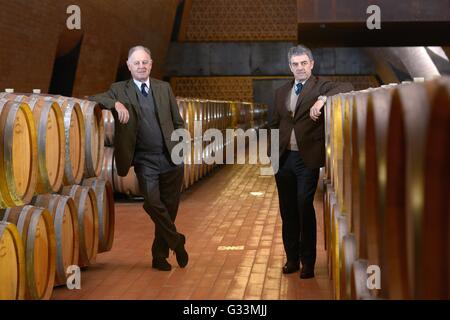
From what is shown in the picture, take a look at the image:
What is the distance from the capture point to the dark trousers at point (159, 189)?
4520 millimetres

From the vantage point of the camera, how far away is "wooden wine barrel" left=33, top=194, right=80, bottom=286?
3.95 m

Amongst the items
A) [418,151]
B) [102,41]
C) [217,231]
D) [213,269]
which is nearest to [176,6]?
[102,41]

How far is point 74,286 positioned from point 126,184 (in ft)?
12.2

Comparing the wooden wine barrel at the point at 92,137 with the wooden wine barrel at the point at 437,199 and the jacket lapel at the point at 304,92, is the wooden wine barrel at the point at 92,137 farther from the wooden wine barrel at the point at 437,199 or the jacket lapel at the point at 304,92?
the wooden wine barrel at the point at 437,199

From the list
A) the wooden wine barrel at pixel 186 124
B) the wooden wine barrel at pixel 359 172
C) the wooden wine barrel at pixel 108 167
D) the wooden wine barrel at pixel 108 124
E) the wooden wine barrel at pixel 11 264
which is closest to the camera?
the wooden wine barrel at pixel 359 172

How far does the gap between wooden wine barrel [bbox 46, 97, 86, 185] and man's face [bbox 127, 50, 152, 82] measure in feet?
1.37

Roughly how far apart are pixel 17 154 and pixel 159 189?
1.41 metres

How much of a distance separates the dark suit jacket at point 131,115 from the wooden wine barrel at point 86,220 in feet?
0.89

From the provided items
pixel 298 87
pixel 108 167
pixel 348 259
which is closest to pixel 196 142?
pixel 108 167

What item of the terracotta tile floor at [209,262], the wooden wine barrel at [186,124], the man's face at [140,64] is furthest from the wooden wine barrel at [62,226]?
the wooden wine barrel at [186,124]

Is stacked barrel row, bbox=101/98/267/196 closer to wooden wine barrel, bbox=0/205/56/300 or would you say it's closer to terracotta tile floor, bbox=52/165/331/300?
terracotta tile floor, bbox=52/165/331/300

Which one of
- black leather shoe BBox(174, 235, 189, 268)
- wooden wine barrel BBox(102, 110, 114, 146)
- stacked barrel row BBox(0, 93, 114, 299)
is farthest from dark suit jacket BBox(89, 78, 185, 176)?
wooden wine barrel BBox(102, 110, 114, 146)

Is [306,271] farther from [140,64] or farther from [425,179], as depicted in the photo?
[425,179]
